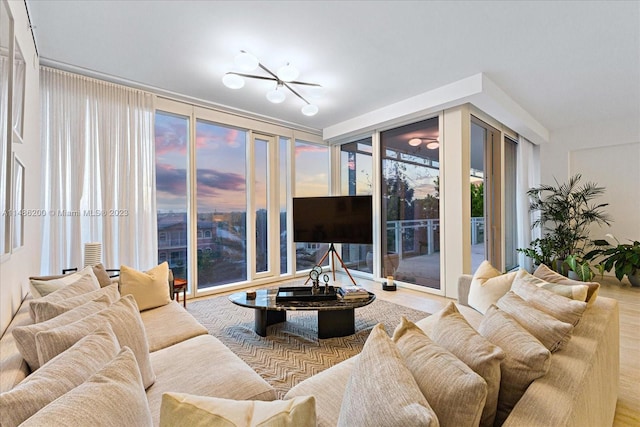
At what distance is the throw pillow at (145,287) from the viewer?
2438mm

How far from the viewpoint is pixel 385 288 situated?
14.9ft

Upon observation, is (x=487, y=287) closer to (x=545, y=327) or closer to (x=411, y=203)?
(x=545, y=327)

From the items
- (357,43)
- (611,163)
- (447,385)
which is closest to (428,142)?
(357,43)

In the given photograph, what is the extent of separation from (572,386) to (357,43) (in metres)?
2.89

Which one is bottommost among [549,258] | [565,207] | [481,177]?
[549,258]

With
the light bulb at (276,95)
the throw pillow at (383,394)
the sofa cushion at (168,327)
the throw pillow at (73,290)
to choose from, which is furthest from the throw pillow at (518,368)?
the light bulb at (276,95)

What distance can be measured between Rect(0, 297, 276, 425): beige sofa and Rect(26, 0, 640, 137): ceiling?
93.0 inches

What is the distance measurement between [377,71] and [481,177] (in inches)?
104

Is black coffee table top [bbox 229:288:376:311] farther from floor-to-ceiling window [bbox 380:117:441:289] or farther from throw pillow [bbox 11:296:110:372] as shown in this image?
floor-to-ceiling window [bbox 380:117:441:289]

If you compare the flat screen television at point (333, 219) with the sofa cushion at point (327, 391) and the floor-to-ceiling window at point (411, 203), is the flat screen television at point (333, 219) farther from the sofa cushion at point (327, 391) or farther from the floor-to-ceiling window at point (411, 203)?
the sofa cushion at point (327, 391)

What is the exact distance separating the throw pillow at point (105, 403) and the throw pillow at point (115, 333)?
0.37 m

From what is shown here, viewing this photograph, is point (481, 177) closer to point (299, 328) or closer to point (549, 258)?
point (549, 258)

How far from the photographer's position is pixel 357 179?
574cm

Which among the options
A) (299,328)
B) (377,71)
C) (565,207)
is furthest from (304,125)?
(565,207)
